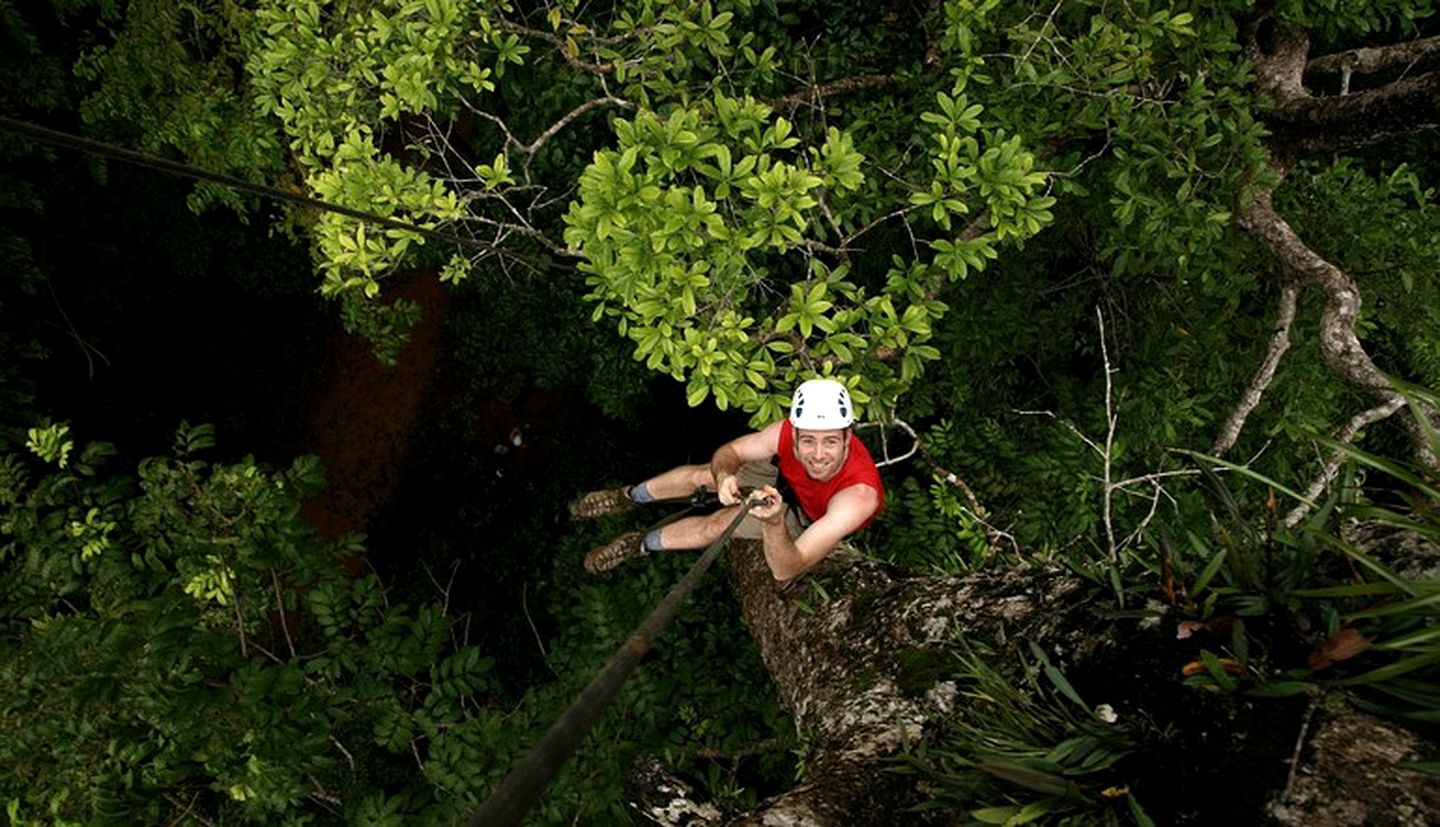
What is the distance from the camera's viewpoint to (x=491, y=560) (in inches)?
317

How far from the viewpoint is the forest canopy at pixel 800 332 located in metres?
2.24

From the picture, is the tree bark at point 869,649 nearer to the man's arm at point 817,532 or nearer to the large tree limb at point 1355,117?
the man's arm at point 817,532

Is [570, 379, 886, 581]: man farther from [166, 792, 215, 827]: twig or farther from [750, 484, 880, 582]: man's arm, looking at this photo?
[166, 792, 215, 827]: twig

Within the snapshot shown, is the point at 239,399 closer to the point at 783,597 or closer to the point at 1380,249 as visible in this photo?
the point at 783,597

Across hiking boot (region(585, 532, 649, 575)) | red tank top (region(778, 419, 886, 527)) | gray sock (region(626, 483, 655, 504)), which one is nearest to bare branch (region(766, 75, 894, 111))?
red tank top (region(778, 419, 886, 527))

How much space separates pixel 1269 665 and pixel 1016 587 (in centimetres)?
89

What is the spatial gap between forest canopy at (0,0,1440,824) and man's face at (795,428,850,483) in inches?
7.3

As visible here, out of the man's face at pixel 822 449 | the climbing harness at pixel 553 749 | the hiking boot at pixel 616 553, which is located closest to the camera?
the climbing harness at pixel 553 749

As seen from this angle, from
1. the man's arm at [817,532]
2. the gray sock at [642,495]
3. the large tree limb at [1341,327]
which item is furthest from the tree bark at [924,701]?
the gray sock at [642,495]

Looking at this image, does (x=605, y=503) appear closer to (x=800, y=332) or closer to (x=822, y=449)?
(x=822, y=449)

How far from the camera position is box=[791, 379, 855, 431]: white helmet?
10.5 ft

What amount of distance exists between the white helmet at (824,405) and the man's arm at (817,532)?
0.39m

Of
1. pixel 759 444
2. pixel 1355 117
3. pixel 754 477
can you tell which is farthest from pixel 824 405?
pixel 1355 117

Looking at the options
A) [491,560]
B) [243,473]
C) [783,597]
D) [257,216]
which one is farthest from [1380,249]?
[257,216]
